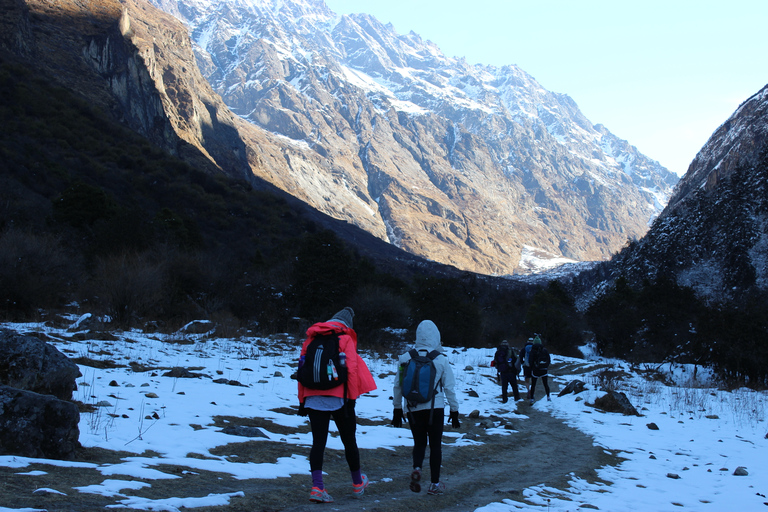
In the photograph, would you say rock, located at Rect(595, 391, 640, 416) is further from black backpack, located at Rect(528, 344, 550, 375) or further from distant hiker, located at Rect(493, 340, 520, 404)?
distant hiker, located at Rect(493, 340, 520, 404)

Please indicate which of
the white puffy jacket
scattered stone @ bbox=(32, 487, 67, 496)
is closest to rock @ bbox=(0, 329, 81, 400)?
scattered stone @ bbox=(32, 487, 67, 496)

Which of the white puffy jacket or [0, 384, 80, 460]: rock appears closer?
[0, 384, 80, 460]: rock

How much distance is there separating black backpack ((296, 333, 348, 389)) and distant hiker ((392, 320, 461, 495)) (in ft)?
2.59

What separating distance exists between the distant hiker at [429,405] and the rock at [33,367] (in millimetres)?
4232

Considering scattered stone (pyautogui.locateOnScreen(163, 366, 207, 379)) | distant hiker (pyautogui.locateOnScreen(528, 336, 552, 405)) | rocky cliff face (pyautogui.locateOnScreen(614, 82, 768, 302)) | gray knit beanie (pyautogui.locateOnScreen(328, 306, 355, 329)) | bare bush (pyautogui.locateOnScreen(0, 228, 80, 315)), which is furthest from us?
rocky cliff face (pyautogui.locateOnScreen(614, 82, 768, 302))

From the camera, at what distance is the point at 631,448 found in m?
8.66

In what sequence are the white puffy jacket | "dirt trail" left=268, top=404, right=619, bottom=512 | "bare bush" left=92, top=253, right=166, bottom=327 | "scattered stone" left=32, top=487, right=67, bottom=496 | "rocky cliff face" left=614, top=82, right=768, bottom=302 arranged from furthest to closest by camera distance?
"rocky cliff face" left=614, top=82, right=768, bottom=302 → "bare bush" left=92, top=253, right=166, bottom=327 → the white puffy jacket → "dirt trail" left=268, top=404, right=619, bottom=512 → "scattered stone" left=32, top=487, right=67, bottom=496

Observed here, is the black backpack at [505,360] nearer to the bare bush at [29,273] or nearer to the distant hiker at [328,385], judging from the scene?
the distant hiker at [328,385]

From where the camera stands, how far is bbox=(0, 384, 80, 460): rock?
480cm

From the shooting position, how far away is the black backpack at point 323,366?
478 centimetres

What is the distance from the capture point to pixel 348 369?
488 cm

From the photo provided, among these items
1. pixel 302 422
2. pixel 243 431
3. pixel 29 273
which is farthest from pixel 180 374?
pixel 29 273

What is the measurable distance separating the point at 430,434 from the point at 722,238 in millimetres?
50887

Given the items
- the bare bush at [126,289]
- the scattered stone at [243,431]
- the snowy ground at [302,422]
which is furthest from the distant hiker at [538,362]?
the bare bush at [126,289]
